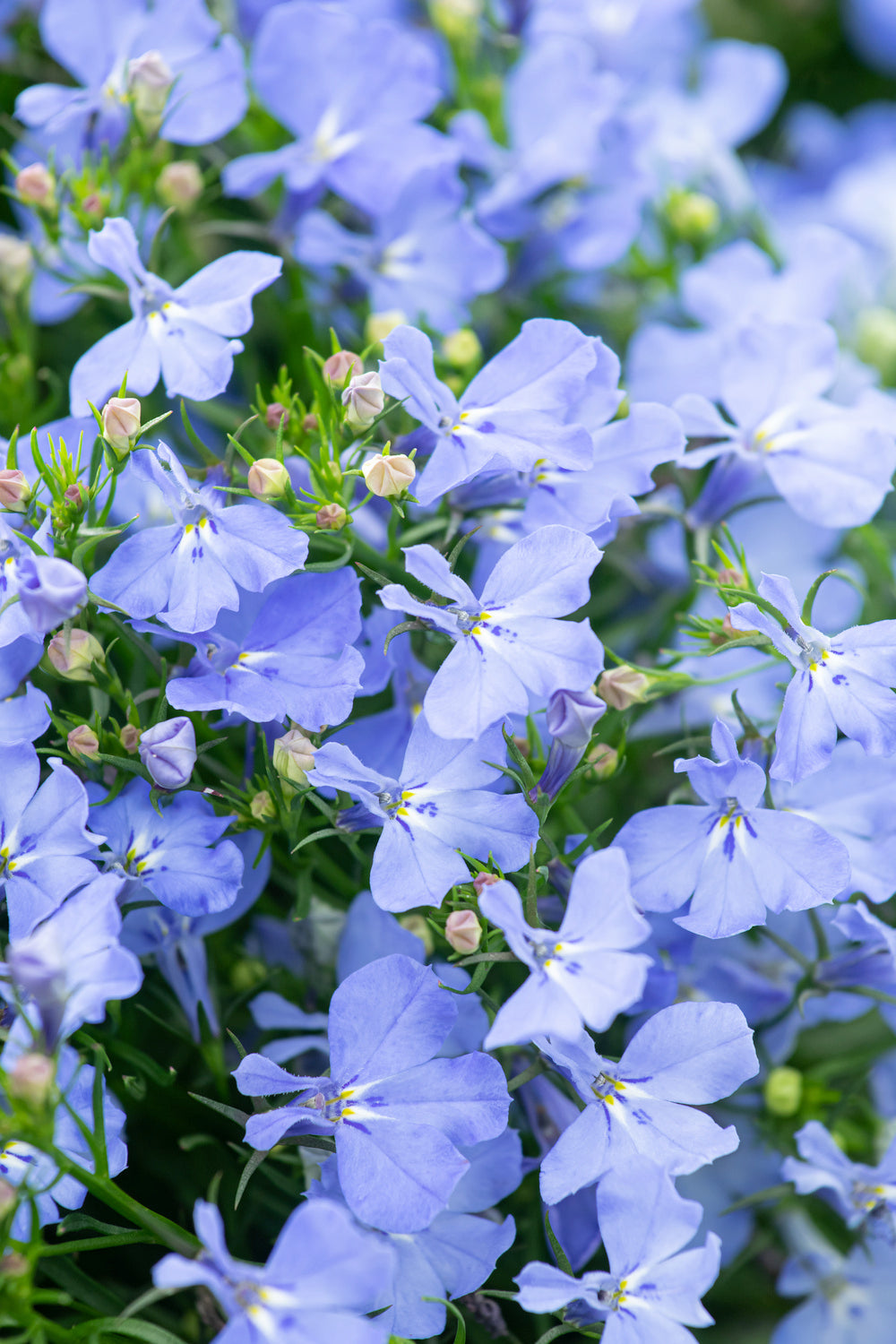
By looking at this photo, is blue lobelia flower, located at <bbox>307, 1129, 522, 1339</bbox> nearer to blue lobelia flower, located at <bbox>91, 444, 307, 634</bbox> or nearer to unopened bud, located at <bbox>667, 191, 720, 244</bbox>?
blue lobelia flower, located at <bbox>91, 444, 307, 634</bbox>

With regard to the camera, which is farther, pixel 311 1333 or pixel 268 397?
pixel 268 397

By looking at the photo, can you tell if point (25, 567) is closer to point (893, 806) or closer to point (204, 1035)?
point (204, 1035)

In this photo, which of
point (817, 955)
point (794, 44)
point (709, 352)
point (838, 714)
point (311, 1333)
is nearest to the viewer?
point (311, 1333)

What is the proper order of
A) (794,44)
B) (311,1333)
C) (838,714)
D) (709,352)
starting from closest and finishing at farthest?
(311,1333), (838,714), (709,352), (794,44)

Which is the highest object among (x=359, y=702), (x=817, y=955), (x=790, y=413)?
(x=790, y=413)

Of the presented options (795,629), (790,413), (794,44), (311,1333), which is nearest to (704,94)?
(794,44)

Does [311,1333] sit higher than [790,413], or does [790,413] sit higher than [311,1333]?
[790,413]

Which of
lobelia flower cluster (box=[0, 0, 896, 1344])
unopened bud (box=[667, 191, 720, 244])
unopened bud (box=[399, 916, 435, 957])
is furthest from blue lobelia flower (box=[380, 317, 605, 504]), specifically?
unopened bud (box=[667, 191, 720, 244])
